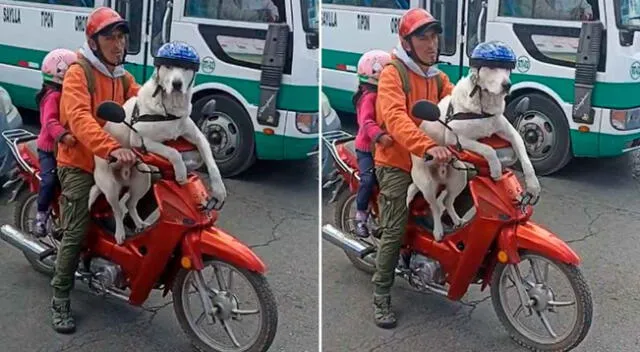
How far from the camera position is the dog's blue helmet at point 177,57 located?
1706 millimetres

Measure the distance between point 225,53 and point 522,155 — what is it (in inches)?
27.9

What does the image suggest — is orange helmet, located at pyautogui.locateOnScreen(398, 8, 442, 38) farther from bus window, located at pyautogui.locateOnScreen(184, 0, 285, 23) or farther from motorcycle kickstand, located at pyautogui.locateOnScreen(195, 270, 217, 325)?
motorcycle kickstand, located at pyautogui.locateOnScreen(195, 270, 217, 325)

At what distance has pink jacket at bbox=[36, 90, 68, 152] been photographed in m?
1.74

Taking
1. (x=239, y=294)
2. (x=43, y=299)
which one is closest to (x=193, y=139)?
(x=239, y=294)

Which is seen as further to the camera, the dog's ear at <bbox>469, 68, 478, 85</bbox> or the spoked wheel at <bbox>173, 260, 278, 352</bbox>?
the spoked wheel at <bbox>173, 260, 278, 352</bbox>

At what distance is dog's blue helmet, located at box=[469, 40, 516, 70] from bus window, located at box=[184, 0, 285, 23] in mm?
447

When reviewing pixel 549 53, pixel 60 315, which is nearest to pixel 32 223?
pixel 60 315

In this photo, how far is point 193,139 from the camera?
70.1 inches

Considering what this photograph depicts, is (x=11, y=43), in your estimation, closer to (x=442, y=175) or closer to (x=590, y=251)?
(x=442, y=175)

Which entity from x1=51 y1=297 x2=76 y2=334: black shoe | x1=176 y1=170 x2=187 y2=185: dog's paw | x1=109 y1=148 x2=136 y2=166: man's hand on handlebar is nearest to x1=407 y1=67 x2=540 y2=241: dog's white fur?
x1=176 y1=170 x2=187 y2=185: dog's paw

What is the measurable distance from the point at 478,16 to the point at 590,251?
2.00 feet

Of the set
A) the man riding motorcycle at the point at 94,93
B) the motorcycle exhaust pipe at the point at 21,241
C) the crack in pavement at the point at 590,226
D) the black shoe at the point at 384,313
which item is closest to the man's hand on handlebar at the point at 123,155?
the man riding motorcycle at the point at 94,93

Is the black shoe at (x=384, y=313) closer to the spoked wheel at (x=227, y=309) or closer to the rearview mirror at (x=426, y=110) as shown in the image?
the spoked wheel at (x=227, y=309)

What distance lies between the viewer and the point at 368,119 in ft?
5.96
